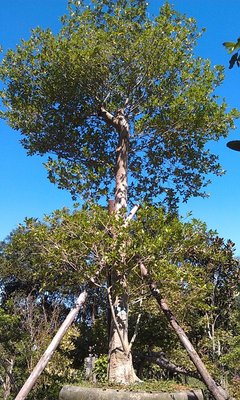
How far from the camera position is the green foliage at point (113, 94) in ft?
19.2

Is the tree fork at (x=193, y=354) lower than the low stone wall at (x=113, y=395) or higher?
higher

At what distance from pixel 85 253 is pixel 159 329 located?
11.7ft

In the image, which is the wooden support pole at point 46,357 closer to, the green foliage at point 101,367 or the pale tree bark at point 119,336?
the pale tree bark at point 119,336

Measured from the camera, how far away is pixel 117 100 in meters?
6.46

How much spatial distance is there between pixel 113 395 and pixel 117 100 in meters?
4.53

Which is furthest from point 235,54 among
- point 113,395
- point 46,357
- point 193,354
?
point 46,357

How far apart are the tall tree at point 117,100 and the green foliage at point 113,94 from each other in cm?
2

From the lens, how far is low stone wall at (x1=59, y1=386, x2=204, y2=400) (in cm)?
402

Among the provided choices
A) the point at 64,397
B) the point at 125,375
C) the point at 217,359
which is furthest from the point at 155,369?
the point at 64,397

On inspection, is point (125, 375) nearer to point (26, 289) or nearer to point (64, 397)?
point (64, 397)

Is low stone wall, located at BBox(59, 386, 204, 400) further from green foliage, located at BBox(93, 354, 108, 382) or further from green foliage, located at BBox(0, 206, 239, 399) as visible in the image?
green foliage, located at BBox(93, 354, 108, 382)

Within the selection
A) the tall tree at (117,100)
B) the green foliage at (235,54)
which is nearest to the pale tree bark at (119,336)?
the tall tree at (117,100)

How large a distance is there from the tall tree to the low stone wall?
42.2 inches

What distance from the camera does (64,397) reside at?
4.32 metres
